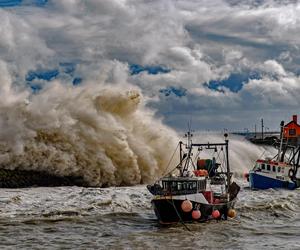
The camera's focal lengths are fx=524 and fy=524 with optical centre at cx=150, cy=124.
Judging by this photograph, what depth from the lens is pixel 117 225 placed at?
75.9 ft

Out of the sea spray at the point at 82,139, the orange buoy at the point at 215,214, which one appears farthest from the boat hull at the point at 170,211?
the sea spray at the point at 82,139

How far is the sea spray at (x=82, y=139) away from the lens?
113 feet

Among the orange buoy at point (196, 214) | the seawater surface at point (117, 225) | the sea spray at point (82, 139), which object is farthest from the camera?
the sea spray at point (82, 139)

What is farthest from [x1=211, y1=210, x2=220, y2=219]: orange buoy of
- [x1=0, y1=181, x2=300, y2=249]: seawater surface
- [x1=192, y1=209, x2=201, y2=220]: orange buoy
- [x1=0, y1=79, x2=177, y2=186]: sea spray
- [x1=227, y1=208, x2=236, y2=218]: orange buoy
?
[x1=0, y1=79, x2=177, y2=186]: sea spray

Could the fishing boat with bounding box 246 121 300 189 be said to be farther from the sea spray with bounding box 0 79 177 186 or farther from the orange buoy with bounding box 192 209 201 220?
the orange buoy with bounding box 192 209 201 220

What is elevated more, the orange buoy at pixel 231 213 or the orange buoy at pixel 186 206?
the orange buoy at pixel 186 206

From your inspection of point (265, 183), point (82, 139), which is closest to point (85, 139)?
point (82, 139)

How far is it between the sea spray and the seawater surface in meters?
3.66

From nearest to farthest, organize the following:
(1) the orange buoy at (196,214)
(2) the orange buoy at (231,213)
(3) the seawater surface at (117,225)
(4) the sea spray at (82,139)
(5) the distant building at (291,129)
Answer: (3) the seawater surface at (117,225) < (1) the orange buoy at (196,214) < (2) the orange buoy at (231,213) < (4) the sea spray at (82,139) < (5) the distant building at (291,129)

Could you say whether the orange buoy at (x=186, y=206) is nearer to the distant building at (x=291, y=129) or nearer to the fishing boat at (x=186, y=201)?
the fishing boat at (x=186, y=201)

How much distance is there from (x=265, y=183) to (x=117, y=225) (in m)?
19.6

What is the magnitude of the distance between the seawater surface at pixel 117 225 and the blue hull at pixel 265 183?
25.2 ft

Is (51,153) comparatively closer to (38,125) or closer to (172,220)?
(38,125)

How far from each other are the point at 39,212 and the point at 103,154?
12.3 metres
